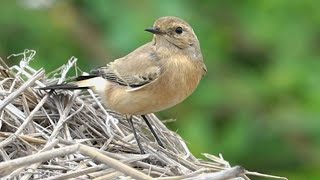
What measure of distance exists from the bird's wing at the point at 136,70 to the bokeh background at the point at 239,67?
1.84m

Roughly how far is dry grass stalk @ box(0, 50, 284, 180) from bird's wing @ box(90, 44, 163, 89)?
0.15m

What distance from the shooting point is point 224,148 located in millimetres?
8938

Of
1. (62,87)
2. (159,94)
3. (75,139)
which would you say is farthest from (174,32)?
(75,139)

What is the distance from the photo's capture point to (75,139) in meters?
6.48

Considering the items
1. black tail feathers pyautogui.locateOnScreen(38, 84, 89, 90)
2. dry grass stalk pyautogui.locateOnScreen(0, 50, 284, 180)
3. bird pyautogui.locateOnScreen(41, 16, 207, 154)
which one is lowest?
dry grass stalk pyautogui.locateOnScreen(0, 50, 284, 180)

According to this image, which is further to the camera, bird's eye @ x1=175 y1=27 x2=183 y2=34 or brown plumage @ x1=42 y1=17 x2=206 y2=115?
bird's eye @ x1=175 y1=27 x2=183 y2=34

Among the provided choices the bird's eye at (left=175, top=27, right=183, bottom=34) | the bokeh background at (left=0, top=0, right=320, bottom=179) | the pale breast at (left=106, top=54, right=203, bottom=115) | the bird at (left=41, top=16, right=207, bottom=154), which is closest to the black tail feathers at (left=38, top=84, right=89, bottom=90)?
the bird at (left=41, top=16, right=207, bottom=154)

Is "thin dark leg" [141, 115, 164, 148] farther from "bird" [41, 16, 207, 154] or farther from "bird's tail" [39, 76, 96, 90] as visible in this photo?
"bird's tail" [39, 76, 96, 90]

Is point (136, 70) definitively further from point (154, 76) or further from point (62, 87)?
point (62, 87)

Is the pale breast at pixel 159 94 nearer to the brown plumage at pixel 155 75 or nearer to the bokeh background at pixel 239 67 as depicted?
the brown plumage at pixel 155 75

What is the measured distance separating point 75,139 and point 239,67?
312 cm

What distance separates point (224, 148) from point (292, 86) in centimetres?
68

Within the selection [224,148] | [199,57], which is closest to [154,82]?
[199,57]

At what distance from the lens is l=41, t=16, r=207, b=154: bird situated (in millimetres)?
6711
